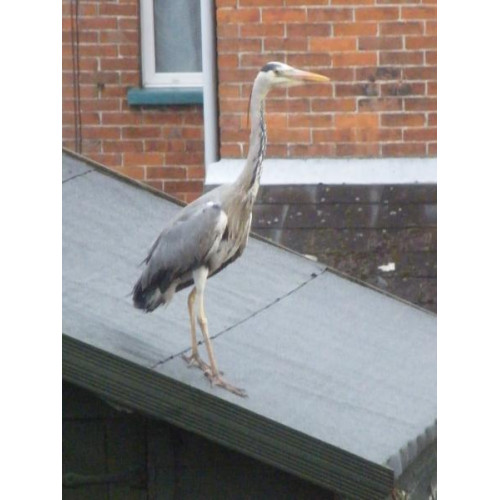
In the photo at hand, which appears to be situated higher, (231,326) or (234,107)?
(234,107)

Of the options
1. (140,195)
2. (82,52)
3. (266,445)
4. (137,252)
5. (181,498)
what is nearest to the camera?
(266,445)

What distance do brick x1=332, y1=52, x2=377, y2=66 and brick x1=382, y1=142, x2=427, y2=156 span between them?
0.26 meters

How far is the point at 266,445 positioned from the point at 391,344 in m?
1.27

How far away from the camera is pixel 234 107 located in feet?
16.6

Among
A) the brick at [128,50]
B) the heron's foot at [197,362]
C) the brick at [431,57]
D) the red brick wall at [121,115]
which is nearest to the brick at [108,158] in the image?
the red brick wall at [121,115]

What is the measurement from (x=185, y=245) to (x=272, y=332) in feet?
1.66

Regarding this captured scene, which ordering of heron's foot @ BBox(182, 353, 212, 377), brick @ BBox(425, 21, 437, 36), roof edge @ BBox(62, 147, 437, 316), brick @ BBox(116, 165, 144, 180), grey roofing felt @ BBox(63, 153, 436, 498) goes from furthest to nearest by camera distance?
brick @ BBox(116, 165, 144, 180)
brick @ BBox(425, 21, 437, 36)
roof edge @ BBox(62, 147, 437, 316)
heron's foot @ BBox(182, 353, 212, 377)
grey roofing felt @ BBox(63, 153, 436, 498)

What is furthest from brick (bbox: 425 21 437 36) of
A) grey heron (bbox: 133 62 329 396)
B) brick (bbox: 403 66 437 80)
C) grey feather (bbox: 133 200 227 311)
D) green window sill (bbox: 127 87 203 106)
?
grey feather (bbox: 133 200 227 311)

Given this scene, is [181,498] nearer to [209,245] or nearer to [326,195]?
[209,245]

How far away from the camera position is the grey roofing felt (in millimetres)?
3338

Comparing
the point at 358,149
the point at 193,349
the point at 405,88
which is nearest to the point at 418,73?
the point at 405,88

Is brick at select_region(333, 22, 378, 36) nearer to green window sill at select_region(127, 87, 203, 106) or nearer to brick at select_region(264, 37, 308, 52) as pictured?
brick at select_region(264, 37, 308, 52)

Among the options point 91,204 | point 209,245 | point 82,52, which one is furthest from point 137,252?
point 82,52

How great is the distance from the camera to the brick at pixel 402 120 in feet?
16.4
